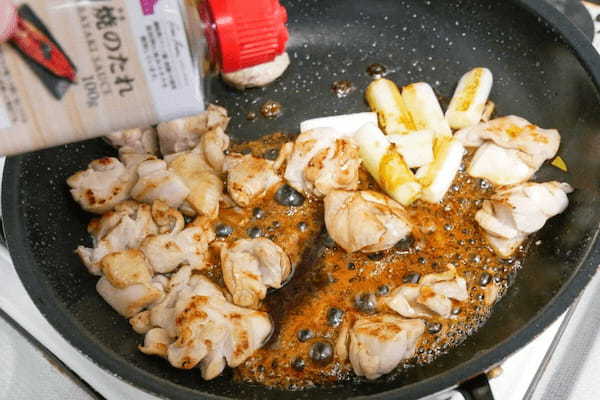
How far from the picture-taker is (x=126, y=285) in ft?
4.00

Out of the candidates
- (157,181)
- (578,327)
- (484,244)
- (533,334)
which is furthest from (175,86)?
Answer: (578,327)

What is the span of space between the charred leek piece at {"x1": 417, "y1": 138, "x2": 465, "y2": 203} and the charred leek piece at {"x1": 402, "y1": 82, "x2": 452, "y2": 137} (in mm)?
60

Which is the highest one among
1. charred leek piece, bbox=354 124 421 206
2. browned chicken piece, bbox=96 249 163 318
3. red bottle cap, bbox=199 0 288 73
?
red bottle cap, bbox=199 0 288 73

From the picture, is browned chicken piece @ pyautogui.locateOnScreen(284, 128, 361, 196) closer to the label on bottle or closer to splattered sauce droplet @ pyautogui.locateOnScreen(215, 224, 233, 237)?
splattered sauce droplet @ pyautogui.locateOnScreen(215, 224, 233, 237)

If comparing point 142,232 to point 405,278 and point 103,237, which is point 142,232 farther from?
point 405,278

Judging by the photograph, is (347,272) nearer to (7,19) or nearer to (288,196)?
(288,196)

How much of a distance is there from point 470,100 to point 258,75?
526 mm

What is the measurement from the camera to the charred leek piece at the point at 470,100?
147cm

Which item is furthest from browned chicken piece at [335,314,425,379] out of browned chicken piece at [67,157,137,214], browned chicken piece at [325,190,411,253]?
browned chicken piece at [67,157,137,214]

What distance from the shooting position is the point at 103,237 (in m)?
1.32

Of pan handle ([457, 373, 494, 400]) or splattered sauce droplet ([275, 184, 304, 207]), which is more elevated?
splattered sauce droplet ([275, 184, 304, 207])

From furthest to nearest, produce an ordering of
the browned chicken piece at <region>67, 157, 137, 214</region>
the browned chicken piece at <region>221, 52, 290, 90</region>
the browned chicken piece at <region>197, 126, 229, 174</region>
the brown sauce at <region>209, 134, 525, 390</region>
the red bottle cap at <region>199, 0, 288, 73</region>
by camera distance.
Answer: the browned chicken piece at <region>221, 52, 290, 90</region> → the browned chicken piece at <region>197, 126, 229, 174</region> → the browned chicken piece at <region>67, 157, 137, 214</region> → the brown sauce at <region>209, 134, 525, 390</region> → the red bottle cap at <region>199, 0, 288, 73</region>

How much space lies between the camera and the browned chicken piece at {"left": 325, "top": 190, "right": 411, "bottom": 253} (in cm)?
127

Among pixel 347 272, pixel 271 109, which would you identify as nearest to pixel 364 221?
pixel 347 272
